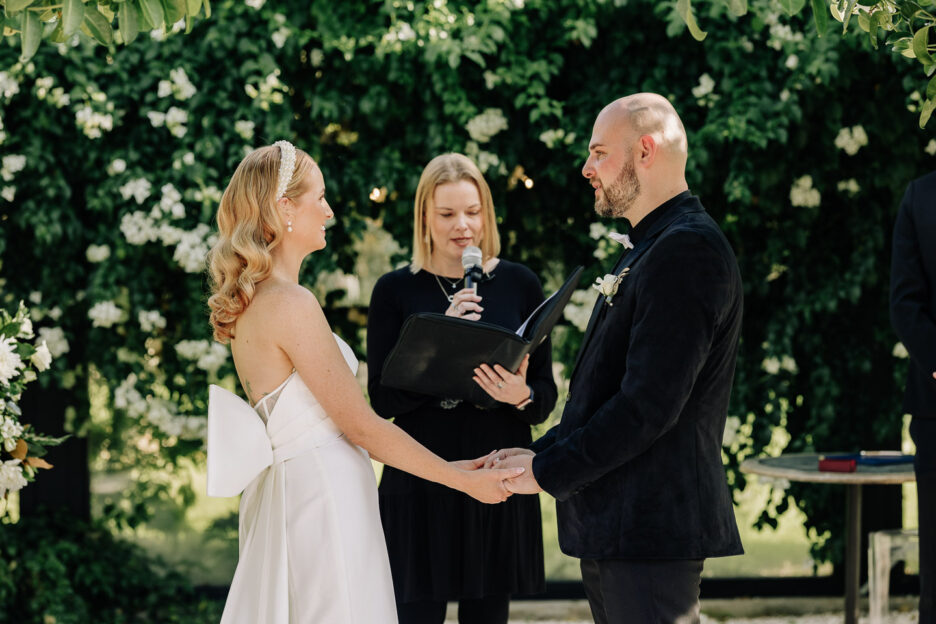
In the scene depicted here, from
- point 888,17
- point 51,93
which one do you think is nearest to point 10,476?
point 51,93

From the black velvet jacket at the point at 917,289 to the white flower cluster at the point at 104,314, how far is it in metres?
3.24

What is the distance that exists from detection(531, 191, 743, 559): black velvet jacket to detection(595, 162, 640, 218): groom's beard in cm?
10

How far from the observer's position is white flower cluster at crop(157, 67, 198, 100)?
15.1ft

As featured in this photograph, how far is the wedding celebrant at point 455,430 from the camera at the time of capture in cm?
332

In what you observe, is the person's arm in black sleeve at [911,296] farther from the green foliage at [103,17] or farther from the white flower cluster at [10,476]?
the white flower cluster at [10,476]

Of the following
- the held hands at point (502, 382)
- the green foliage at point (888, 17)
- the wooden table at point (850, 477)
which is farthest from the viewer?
the wooden table at point (850, 477)

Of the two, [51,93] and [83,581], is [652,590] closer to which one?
[83,581]

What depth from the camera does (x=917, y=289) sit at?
11.6 ft

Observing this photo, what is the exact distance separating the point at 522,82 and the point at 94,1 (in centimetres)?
266

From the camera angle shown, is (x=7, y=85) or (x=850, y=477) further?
(x=7, y=85)

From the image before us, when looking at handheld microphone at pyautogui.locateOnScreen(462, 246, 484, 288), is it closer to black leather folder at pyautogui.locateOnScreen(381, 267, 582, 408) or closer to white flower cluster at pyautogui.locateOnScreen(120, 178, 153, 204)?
black leather folder at pyautogui.locateOnScreen(381, 267, 582, 408)

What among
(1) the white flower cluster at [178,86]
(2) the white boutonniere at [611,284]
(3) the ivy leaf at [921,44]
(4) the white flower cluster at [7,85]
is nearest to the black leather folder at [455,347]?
(2) the white boutonniere at [611,284]

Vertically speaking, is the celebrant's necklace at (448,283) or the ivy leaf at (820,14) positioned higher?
the ivy leaf at (820,14)

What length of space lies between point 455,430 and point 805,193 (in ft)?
7.81
